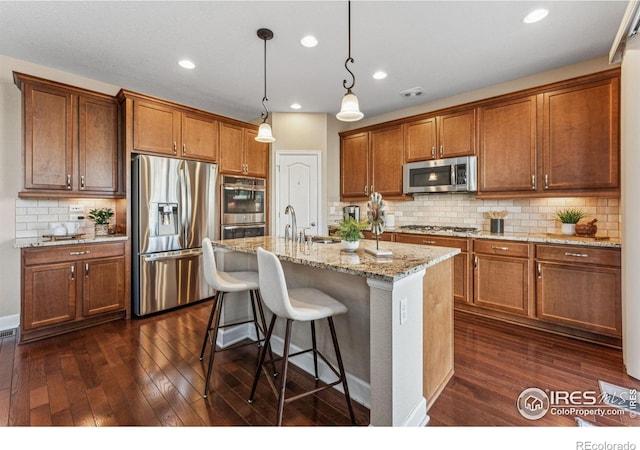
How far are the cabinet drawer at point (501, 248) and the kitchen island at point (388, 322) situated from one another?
4.59 ft

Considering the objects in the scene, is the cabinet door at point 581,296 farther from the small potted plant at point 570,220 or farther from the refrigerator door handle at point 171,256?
the refrigerator door handle at point 171,256

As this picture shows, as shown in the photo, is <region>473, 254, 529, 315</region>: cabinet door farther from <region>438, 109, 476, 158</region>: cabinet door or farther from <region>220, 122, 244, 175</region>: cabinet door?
<region>220, 122, 244, 175</region>: cabinet door

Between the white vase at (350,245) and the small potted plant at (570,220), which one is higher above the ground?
the small potted plant at (570,220)

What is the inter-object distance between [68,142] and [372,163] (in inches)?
146

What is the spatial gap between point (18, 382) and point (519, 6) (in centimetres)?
446

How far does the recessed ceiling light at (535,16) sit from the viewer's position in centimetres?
225

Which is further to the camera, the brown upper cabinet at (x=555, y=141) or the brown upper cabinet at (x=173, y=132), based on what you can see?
the brown upper cabinet at (x=173, y=132)

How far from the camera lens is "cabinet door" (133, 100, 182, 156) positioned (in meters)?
3.28

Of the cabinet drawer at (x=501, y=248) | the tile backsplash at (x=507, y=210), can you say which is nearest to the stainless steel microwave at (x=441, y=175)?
the tile backsplash at (x=507, y=210)

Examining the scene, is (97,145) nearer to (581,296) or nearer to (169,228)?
(169,228)

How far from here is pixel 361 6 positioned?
7.25 feet

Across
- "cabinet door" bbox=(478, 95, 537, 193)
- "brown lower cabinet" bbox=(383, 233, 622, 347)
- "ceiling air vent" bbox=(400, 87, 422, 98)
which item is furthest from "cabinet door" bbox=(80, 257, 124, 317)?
"cabinet door" bbox=(478, 95, 537, 193)

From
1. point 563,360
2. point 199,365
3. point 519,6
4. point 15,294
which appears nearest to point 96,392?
point 199,365

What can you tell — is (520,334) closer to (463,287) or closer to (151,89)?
(463,287)
